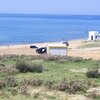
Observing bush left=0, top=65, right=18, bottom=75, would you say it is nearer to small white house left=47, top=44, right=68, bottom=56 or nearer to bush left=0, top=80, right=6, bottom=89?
bush left=0, top=80, right=6, bottom=89

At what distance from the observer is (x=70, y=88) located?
1186cm

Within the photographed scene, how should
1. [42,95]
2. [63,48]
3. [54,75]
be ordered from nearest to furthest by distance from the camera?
[42,95]
[54,75]
[63,48]

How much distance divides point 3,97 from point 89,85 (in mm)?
3746

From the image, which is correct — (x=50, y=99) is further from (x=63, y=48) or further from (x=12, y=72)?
(x=63, y=48)

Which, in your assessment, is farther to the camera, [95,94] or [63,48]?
[63,48]

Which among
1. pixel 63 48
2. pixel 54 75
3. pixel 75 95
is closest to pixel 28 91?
pixel 75 95

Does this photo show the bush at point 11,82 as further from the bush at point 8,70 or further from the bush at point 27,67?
the bush at point 27,67

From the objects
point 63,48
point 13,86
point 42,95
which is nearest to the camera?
point 42,95

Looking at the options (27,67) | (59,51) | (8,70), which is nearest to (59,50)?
(59,51)

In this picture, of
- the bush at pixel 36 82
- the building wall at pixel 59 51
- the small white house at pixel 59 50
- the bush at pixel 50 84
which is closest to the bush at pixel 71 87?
the bush at pixel 50 84

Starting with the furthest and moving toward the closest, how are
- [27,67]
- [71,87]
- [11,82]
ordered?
[27,67]
[11,82]
[71,87]

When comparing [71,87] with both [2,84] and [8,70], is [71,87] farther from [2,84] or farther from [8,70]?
[8,70]

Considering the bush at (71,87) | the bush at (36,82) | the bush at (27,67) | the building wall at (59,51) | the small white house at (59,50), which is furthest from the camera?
the building wall at (59,51)

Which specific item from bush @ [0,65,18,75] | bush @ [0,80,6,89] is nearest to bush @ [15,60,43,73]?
A: bush @ [0,65,18,75]
